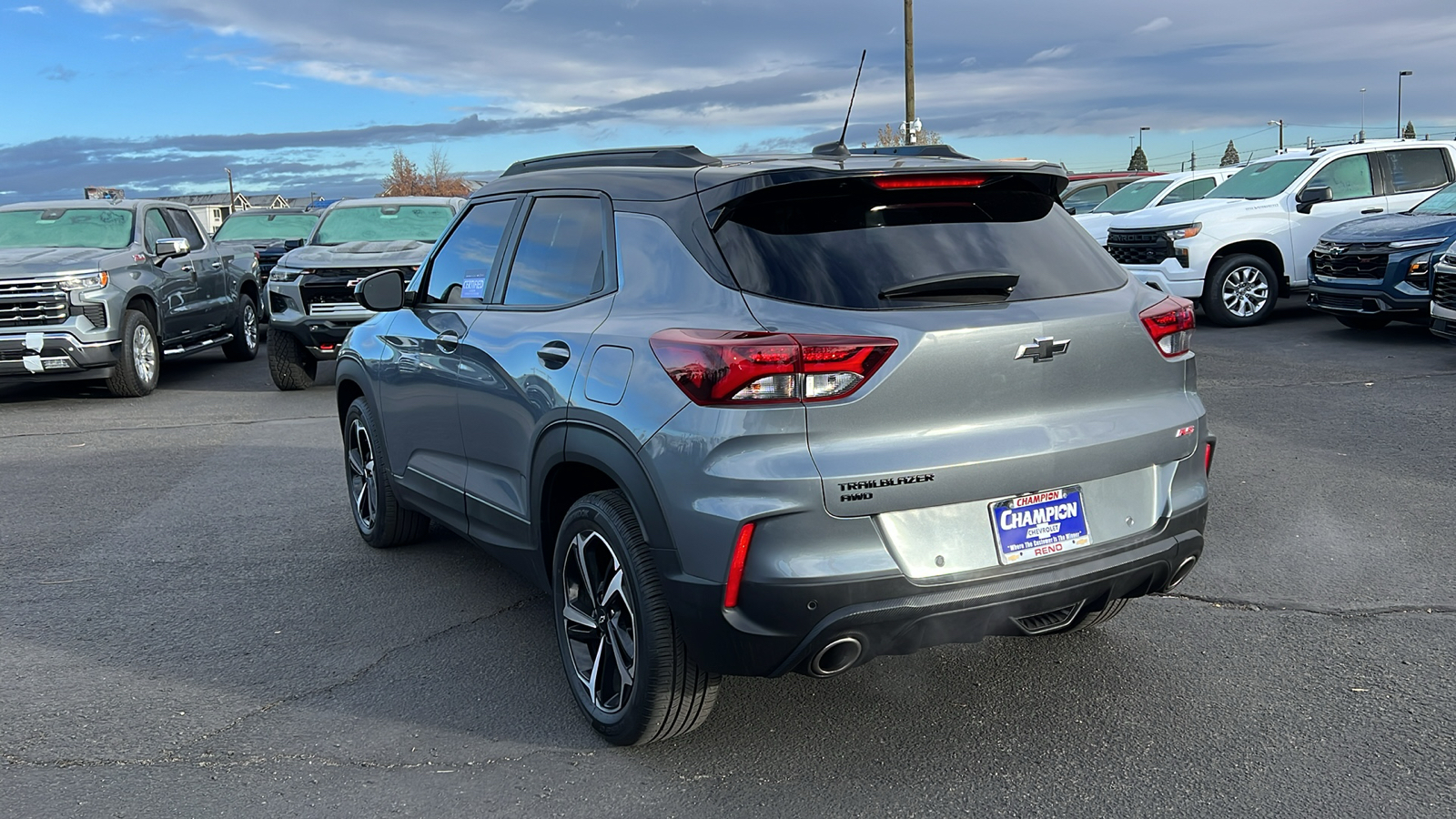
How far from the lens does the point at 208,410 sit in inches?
435

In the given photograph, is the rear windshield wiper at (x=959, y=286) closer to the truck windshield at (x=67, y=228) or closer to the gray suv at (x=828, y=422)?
the gray suv at (x=828, y=422)

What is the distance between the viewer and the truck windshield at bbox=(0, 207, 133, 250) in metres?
12.2

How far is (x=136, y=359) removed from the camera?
11.9 metres

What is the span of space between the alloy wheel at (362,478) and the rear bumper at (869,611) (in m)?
3.05

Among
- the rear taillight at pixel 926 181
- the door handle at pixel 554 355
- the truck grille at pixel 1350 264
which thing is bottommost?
the truck grille at pixel 1350 264

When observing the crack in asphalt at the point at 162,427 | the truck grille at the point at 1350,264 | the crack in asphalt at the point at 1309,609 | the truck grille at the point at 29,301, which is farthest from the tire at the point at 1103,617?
the truck grille at the point at 29,301

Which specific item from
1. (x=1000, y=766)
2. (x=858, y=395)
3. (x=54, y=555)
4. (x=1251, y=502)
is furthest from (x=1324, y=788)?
(x=54, y=555)

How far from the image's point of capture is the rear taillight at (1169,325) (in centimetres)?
370

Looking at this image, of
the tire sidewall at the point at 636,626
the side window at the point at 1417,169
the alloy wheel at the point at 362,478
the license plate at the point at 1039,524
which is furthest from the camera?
the side window at the point at 1417,169

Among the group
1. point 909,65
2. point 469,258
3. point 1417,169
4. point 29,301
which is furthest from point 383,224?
point 909,65

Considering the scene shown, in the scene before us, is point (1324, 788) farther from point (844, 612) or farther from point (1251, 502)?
point (1251, 502)

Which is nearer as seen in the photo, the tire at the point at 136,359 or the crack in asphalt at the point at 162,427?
the crack in asphalt at the point at 162,427

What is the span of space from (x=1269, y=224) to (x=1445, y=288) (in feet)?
13.6

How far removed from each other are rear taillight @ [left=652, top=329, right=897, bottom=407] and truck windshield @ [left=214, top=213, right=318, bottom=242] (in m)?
20.1
